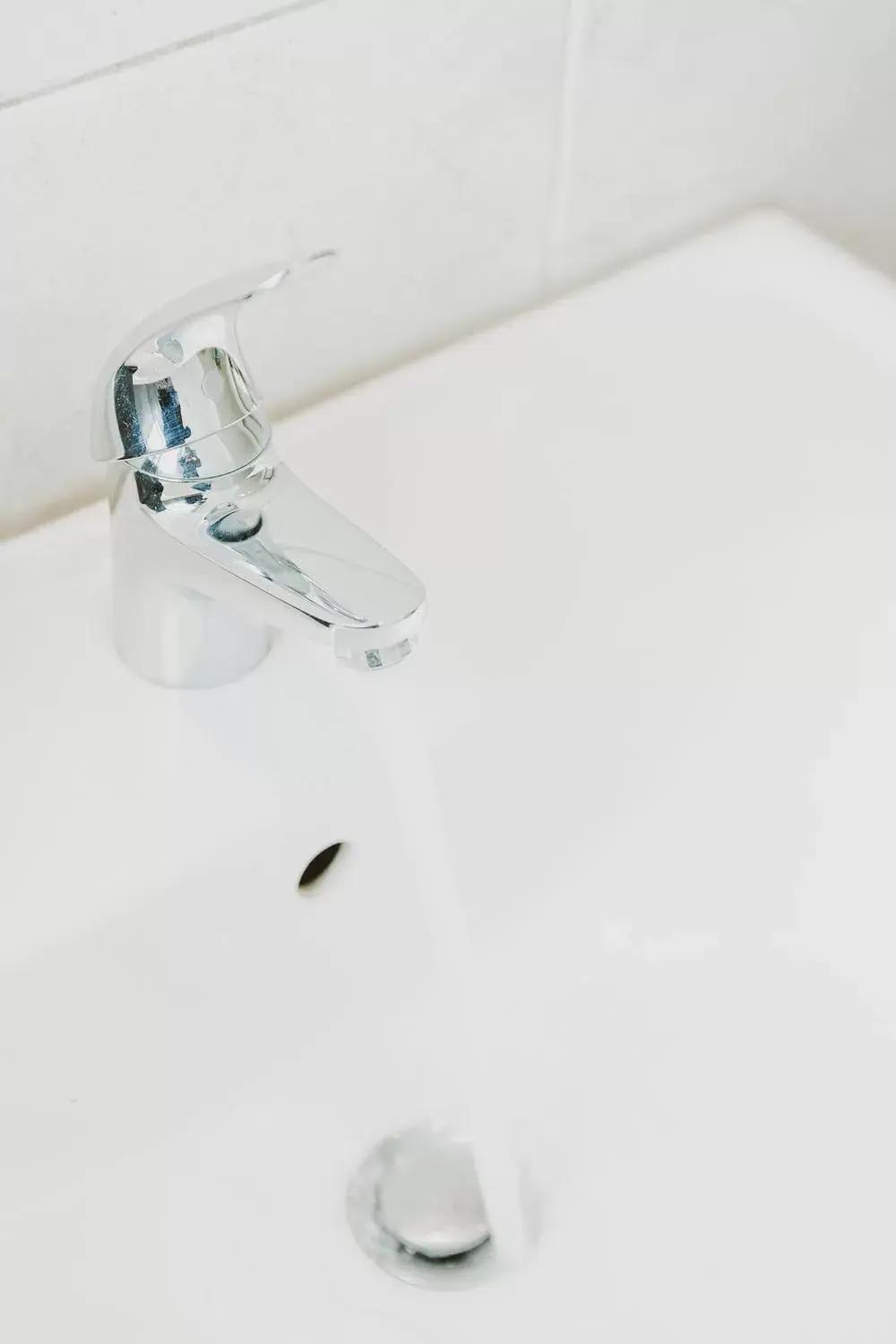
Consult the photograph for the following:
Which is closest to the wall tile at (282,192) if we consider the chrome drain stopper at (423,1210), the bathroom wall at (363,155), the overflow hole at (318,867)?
the bathroom wall at (363,155)

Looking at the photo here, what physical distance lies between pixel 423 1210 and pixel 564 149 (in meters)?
0.40

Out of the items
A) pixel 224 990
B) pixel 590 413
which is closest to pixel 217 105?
pixel 590 413

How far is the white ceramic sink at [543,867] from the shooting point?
0.44 meters

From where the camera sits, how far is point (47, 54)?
390 mm

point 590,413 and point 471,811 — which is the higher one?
point 590,413

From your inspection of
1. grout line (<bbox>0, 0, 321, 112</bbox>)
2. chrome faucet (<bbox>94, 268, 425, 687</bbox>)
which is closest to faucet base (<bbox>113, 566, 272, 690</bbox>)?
chrome faucet (<bbox>94, 268, 425, 687</bbox>)

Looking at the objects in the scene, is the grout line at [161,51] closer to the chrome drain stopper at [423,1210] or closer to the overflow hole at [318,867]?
the overflow hole at [318,867]

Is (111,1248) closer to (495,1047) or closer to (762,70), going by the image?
(495,1047)

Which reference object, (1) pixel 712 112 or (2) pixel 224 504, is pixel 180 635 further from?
(1) pixel 712 112

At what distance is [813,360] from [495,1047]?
30cm

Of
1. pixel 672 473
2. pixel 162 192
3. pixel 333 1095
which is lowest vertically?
pixel 333 1095

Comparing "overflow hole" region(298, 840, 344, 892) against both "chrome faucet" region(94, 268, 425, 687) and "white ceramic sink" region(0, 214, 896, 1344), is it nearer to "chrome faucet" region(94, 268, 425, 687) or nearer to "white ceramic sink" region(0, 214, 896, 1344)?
"white ceramic sink" region(0, 214, 896, 1344)

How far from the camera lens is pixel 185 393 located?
0.35 metres

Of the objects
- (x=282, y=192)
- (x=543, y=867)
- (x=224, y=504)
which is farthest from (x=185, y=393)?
(x=543, y=867)
